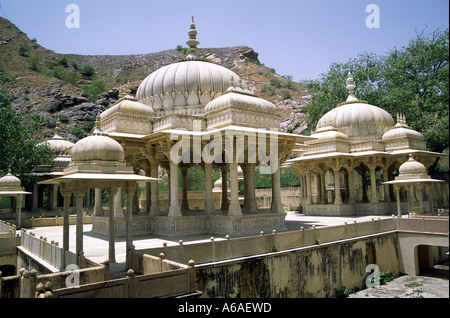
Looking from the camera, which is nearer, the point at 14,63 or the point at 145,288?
the point at 145,288

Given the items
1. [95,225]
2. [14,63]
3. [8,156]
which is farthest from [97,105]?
[95,225]

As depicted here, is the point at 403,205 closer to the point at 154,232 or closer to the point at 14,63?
the point at 154,232

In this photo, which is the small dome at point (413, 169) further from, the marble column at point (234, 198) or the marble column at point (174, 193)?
the marble column at point (174, 193)

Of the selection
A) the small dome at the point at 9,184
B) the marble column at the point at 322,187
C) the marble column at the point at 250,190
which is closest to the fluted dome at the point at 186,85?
the marble column at the point at 250,190

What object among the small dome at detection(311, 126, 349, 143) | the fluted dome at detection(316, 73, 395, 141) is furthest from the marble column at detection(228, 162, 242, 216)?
the fluted dome at detection(316, 73, 395, 141)

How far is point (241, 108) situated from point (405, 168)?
969 centimetres

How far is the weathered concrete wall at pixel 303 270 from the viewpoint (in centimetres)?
1010

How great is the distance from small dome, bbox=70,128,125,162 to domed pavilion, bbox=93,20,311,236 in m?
4.35

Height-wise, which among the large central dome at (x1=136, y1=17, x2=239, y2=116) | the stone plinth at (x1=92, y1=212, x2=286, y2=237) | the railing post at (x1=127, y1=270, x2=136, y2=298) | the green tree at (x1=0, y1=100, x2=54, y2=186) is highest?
the large central dome at (x1=136, y1=17, x2=239, y2=116)

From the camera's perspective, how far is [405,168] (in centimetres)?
1828

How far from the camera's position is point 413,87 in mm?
31391

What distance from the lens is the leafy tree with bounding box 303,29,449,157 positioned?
95.6ft

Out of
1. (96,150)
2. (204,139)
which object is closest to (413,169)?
(204,139)

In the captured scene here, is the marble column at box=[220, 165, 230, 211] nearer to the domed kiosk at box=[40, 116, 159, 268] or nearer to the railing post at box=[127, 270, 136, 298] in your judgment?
the domed kiosk at box=[40, 116, 159, 268]
